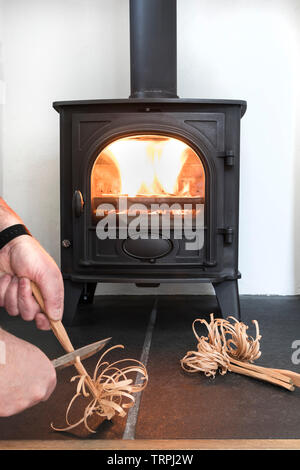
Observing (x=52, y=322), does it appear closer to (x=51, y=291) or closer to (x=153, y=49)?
(x=51, y=291)

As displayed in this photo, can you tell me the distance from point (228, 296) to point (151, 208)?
0.44m

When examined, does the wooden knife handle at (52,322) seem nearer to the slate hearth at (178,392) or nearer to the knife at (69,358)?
the knife at (69,358)

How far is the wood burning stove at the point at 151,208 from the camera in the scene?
1.74 meters

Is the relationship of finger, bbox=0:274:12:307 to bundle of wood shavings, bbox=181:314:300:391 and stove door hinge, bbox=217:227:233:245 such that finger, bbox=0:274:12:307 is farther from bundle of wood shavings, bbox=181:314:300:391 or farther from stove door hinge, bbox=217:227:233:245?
stove door hinge, bbox=217:227:233:245

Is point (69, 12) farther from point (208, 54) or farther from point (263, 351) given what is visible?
point (263, 351)

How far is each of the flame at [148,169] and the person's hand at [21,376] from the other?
118 centimetres

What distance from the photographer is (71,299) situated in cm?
181

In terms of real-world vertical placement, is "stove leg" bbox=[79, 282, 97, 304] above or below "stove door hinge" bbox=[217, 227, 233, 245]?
below

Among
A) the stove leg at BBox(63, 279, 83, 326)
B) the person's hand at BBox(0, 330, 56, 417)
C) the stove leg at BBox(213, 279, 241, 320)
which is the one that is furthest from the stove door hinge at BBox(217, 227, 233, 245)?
the person's hand at BBox(0, 330, 56, 417)

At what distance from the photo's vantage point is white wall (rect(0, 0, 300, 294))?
2285mm

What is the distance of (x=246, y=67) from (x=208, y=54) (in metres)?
0.19

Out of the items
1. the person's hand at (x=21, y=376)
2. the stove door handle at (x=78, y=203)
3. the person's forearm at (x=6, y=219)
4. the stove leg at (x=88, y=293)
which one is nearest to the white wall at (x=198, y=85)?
the stove leg at (x=88, y=293)

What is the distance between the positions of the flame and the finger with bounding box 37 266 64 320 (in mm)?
1030

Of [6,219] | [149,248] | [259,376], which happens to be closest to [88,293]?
[149,248]
